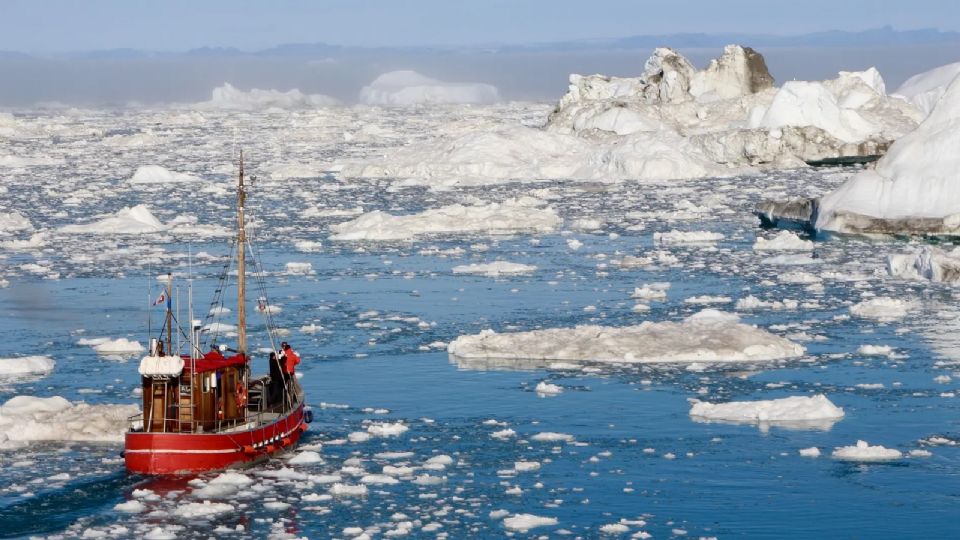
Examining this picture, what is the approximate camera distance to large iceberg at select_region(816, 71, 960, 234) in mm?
40562

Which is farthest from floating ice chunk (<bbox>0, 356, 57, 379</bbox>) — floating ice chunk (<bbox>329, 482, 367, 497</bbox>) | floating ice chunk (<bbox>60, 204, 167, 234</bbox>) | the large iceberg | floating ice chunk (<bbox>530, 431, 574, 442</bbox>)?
the large iceberg

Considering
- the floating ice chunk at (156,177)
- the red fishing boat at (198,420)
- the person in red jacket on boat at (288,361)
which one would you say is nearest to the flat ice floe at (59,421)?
the red fishing boat at (198,420)

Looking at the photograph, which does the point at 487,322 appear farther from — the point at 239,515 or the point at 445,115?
the point at 445,115

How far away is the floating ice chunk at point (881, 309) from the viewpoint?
98.7 ft

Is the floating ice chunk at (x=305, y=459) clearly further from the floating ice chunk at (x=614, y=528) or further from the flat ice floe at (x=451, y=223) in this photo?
the flat ice floe at (x=451, y=223)

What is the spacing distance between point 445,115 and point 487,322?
104891mm

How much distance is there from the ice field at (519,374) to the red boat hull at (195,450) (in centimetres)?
37

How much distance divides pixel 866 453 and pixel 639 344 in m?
7.01

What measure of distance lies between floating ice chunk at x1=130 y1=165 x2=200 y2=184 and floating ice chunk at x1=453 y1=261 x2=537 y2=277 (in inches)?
1124

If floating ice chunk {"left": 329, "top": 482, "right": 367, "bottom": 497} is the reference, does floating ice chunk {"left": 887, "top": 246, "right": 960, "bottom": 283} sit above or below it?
above

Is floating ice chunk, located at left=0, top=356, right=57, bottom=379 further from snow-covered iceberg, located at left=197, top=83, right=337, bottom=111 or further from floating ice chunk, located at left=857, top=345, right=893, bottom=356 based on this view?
snow-covered iceberg, located at left=197, top=83, right=337, bottom=111

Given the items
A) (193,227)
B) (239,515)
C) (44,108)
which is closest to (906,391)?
(239,515)

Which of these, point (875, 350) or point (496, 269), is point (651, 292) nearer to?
point (496, 269)

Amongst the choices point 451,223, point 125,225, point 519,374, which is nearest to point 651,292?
point 519,374
